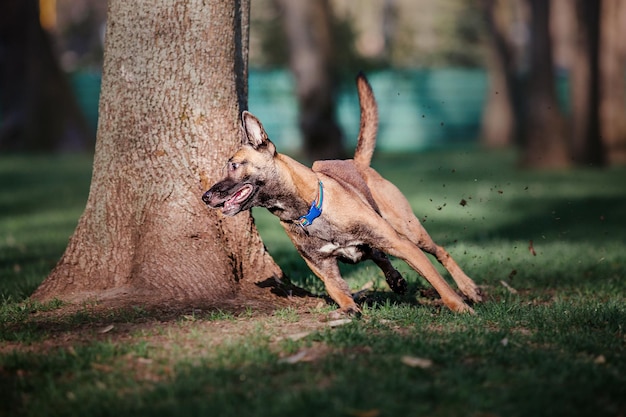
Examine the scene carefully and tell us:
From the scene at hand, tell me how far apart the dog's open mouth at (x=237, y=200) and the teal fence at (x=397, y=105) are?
80.1 feet

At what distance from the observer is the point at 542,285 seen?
835 centimetres

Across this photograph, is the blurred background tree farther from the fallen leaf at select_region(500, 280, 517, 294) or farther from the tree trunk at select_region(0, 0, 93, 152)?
the fallen leaf at select_region(500, 280, 517, 294)

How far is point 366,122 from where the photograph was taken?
761cm

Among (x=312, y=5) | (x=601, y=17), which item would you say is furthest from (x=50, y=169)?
(x=601, y=17)

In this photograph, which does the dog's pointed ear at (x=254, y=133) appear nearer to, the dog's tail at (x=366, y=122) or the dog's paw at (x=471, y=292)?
the dog's tail at (x=366, y=122)

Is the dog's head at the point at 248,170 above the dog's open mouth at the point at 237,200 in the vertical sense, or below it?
above

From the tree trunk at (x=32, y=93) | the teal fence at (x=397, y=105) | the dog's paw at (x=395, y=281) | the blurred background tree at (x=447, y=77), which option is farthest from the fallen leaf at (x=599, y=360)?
the teal fence at (x=397, y=105)

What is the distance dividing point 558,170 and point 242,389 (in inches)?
697

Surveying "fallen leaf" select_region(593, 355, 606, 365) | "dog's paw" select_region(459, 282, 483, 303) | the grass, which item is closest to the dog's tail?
the grass

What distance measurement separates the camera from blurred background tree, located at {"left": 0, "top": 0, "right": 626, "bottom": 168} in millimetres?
21344

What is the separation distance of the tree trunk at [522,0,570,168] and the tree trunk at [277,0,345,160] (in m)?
4.92

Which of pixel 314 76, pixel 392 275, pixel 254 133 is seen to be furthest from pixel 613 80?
pixel 254 133

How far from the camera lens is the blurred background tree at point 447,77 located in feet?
70.0

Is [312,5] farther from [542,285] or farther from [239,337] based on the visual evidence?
[239,337]
